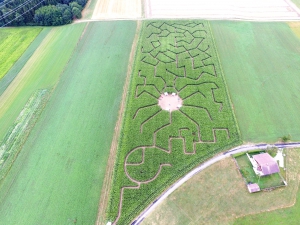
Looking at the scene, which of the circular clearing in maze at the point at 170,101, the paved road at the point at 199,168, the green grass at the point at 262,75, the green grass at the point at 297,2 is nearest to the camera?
the paved road at the point at 199,168

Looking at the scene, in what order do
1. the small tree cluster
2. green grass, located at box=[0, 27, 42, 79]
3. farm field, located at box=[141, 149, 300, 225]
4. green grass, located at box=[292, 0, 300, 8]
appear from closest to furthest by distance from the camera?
1. farm field, located at box=[141, 149, 300, 225]
2. green grass, located at box=[0, 27, 42, 79]
3. the small tree cluster
4. green grass, located at box=[292, 0, 300, 8]

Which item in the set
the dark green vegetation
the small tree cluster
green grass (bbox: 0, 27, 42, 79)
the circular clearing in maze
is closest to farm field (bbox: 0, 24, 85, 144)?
the small tree cluster

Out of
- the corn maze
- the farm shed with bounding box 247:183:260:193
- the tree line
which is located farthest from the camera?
the tree line

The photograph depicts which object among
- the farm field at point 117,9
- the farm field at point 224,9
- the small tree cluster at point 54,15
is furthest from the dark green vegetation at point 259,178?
the small tree cluster at point 54,15

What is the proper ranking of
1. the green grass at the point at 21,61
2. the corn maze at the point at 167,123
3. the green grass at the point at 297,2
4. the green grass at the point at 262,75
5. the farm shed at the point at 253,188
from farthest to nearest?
1. the green grass at the point at 297,2
2. the green grass at the point at 21,61
3. the green grass at the point at 262,75
4. the corn maze at the point at 167,123
5. the farm shed at the point at 253,188

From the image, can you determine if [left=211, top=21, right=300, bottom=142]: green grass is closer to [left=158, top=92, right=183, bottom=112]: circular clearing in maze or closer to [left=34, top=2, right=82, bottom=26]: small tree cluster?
[left=158, top=92, right=183, bottom=112]: circular clearing in maze

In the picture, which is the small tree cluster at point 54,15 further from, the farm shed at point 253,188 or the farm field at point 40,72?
the farm shed at point 253,188
